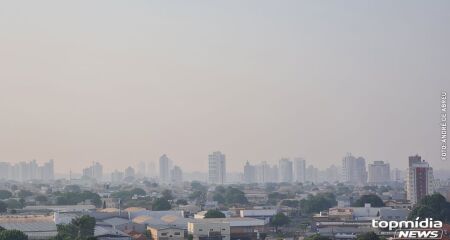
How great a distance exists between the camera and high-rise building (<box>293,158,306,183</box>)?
339 feet

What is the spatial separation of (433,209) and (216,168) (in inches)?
2398

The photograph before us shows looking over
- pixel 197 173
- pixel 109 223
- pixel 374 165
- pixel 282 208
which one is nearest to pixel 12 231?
pixel 109 223

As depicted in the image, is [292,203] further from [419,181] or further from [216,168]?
[216,168]

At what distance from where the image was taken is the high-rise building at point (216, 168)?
8662 cm

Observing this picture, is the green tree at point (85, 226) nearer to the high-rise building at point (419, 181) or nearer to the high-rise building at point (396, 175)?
the high-rise building at point (419, 181)

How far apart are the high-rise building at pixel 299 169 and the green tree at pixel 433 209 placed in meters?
75.0

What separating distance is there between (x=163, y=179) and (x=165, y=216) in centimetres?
7285

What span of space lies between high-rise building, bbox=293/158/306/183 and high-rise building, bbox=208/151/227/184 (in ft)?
55.6

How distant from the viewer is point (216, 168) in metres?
87.4

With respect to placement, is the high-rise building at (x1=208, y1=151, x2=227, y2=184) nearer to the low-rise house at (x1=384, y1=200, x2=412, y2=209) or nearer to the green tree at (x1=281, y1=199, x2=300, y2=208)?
the green tree at (x1=281, y1=199, x2=300, y2=208)

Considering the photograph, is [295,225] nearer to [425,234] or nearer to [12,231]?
[12,231]

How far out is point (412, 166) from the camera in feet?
123

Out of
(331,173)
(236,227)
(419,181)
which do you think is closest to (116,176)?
(331,173)

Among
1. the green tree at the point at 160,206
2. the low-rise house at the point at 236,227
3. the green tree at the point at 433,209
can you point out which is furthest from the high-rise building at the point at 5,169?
the green tree at the point at 433,209
